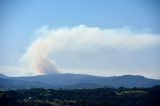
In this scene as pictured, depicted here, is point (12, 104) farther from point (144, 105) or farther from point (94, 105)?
point (144, 105)

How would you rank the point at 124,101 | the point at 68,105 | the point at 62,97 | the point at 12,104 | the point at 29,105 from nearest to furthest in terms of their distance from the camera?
the point at 12,104 → the point at 29,105 → the point at 68,105 → the point at 124,101 → the point at 62,97

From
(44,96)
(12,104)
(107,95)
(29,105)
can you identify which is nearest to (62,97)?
(44,96)

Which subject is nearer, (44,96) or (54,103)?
(54,103)

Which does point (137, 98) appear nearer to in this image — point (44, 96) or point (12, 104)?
point (44, 96)

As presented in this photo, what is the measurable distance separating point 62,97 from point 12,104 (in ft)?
153

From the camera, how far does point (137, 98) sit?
16225 cm

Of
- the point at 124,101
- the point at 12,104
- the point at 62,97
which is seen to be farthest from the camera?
the point at 62,97

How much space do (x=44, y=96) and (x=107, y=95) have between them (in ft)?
106

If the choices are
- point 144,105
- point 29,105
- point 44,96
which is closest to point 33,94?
point 44,96

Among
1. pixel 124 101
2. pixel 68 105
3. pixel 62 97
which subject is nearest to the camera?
pixel 68 105

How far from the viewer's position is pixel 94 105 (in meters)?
138

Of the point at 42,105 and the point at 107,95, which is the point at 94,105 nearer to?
the point at 42,105

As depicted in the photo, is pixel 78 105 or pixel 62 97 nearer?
pixel 78 105

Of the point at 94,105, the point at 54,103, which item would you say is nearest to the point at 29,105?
the point at 54,103
